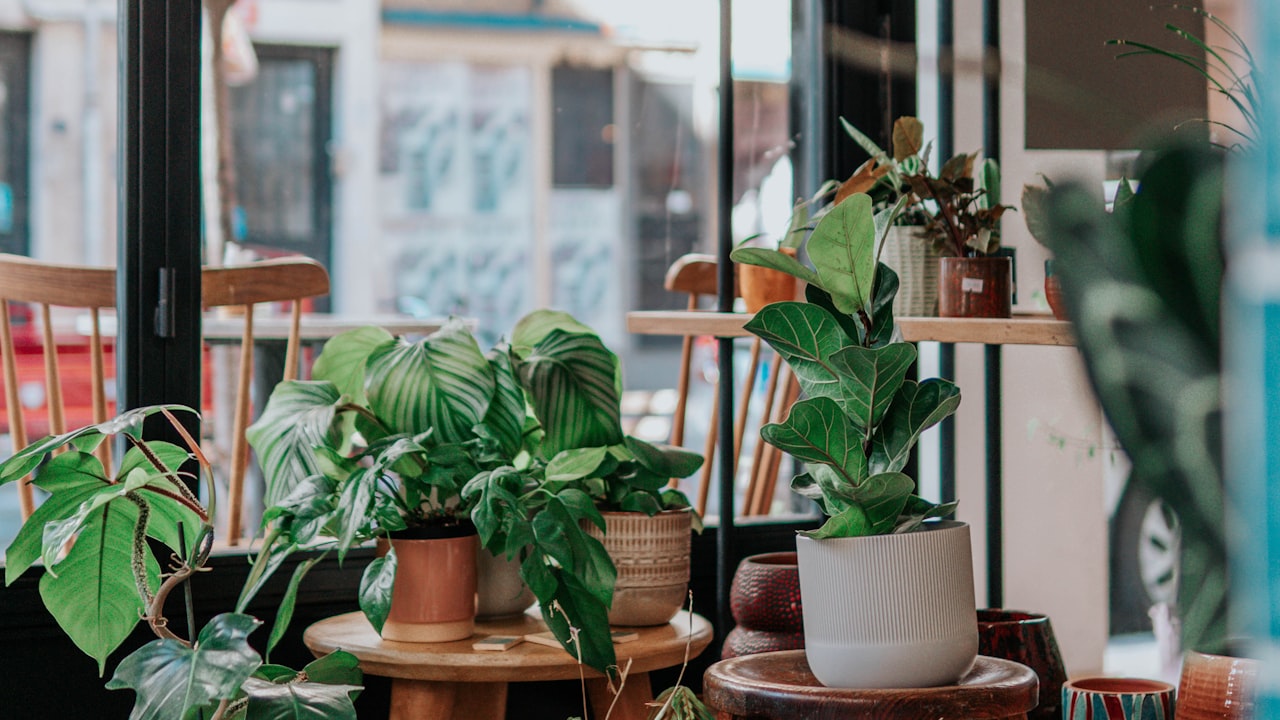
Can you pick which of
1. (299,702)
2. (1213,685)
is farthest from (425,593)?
(1213,685)

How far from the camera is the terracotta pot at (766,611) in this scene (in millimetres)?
1435

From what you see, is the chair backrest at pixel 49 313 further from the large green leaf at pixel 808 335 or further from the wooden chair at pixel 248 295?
the large green leaf at pixel 808 335

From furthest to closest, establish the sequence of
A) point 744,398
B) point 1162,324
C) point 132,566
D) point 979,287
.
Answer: point 744,398 < point 979,287 < point 132,566 < point 1162,324

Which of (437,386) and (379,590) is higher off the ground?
(437,386)

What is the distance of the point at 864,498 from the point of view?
1055 millimetres

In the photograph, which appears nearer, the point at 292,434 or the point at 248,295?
the point at 292,434

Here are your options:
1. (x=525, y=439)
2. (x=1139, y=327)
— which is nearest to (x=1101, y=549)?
(x=525, y=439)

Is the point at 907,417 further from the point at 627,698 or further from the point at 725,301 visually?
the point at 725,301

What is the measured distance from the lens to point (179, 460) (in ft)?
4.53

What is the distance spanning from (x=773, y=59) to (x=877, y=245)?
3.58ft

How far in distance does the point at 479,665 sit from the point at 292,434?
341 millimetres

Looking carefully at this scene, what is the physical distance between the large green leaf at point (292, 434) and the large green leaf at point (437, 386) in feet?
0.21

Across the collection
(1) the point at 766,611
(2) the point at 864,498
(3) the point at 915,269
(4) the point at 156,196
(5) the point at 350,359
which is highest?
(4) the point at 156,196

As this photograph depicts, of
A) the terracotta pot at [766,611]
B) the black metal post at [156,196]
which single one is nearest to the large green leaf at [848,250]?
the terracotta pot at [766,611]
